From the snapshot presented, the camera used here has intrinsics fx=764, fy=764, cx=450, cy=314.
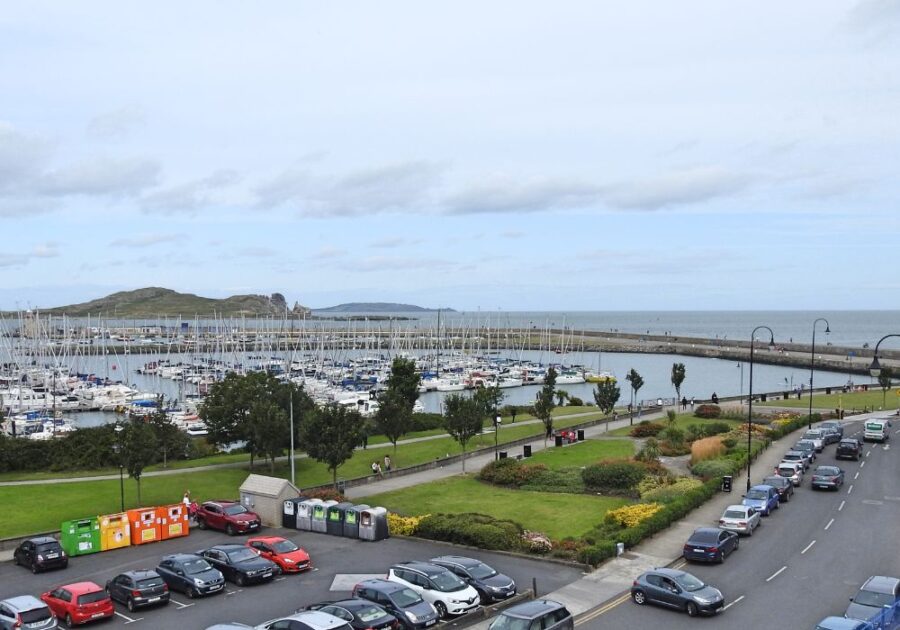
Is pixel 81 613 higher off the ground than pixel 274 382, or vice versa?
pixel 274 382

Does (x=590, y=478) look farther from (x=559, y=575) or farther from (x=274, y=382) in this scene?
(x=274, y=382)

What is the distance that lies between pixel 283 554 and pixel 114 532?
8858 millimetres

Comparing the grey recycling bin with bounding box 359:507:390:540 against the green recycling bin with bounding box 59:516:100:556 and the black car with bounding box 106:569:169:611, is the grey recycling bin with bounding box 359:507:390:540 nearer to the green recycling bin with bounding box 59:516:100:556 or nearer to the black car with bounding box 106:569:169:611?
the black car with bounding box 106:569:169:611

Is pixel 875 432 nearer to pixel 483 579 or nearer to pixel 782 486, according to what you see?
pixel 782 486

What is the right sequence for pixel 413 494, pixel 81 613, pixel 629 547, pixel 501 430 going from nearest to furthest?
pixel 81 613 < pixel 629 547 < pixel 413 494 < pixel 501 430

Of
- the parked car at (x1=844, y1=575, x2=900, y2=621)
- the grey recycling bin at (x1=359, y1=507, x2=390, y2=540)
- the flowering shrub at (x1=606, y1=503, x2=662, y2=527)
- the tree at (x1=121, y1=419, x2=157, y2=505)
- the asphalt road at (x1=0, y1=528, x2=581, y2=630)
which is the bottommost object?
the asphalt road at (x1=0, y1=528, x2=581, y2=630)

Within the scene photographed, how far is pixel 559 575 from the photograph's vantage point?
27.2 m

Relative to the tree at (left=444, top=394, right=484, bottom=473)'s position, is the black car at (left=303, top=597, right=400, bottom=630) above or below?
below

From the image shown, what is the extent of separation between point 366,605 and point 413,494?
1989 cm

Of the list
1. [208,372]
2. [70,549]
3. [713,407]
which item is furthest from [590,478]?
[208,372]

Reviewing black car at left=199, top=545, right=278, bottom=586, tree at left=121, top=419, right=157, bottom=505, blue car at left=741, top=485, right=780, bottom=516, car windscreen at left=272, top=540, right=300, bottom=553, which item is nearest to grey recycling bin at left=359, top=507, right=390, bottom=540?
car windscreen at left=272, top=540, right=300, bottom=553

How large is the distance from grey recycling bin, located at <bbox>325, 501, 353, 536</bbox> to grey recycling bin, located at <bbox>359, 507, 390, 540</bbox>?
41.1 inches

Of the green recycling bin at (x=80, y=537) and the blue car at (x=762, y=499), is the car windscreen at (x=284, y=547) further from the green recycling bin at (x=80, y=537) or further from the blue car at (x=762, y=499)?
the blue car at (x=762, y=499)

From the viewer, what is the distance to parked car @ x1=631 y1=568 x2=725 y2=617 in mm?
22766
